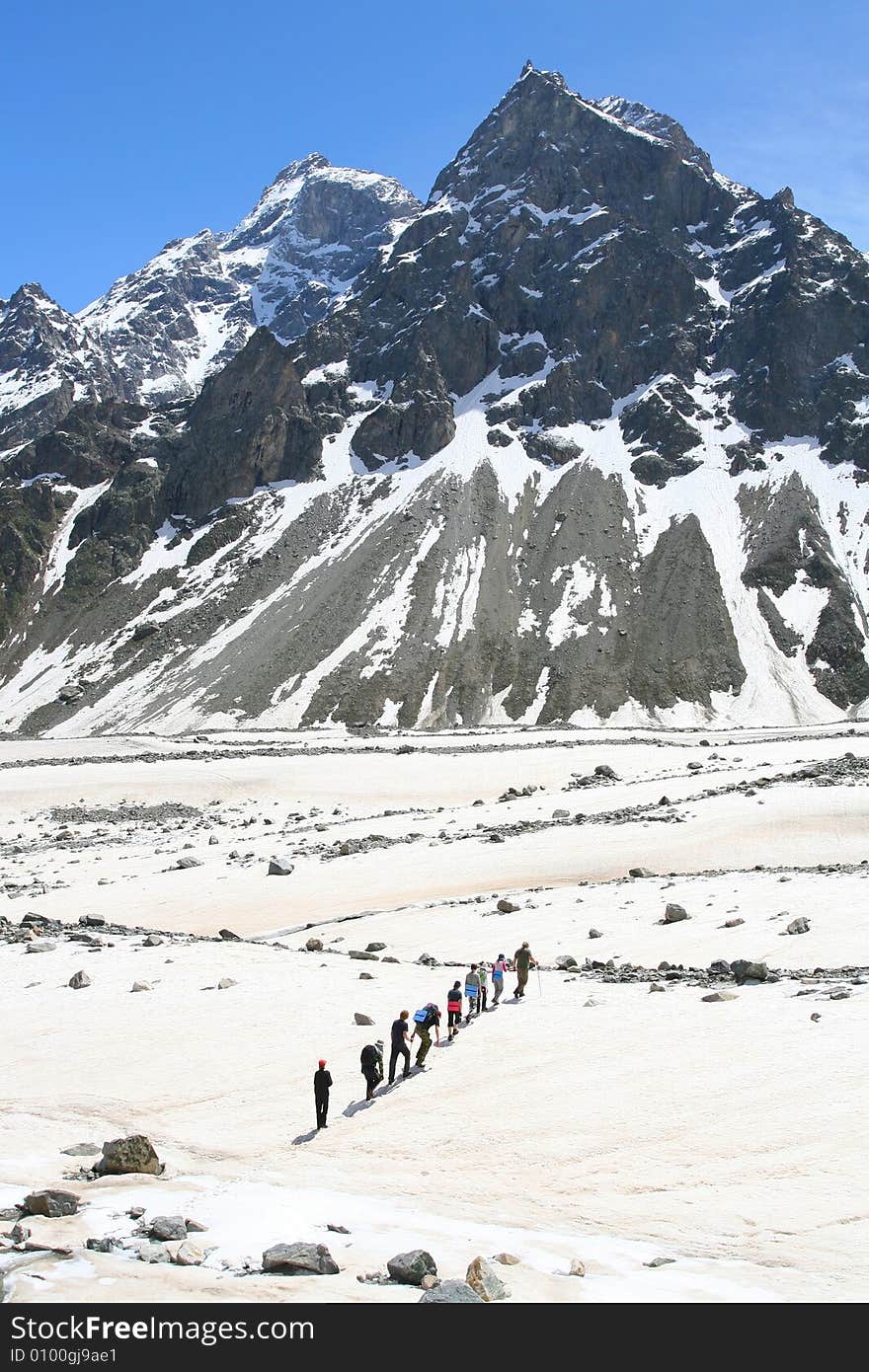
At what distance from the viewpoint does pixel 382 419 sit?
153 meters

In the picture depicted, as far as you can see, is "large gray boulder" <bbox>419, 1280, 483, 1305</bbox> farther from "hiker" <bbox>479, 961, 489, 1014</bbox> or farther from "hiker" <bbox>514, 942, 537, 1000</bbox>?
"hiker" <bbox>514, 942, 537, 1000</bbox>

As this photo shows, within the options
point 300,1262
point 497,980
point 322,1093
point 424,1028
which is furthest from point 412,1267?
point 497,980

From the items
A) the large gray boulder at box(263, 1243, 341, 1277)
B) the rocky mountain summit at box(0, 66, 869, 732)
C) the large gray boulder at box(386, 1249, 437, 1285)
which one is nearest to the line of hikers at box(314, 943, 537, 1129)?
the large gray boulder at box(263, 1243, 341, 1277)

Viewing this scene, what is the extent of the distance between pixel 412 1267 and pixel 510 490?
132411 mm

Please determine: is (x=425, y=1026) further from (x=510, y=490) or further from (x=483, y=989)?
(x=510, y=490)

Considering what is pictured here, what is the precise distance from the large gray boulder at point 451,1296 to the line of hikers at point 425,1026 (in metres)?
5.27

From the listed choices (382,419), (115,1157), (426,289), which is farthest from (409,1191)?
(426,289)

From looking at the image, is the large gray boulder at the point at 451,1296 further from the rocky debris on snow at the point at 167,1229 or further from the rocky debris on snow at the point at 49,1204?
the rocky debris on snow at the point at 49,1204

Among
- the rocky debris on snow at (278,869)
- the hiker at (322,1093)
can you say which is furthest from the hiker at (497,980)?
the rocky debris on snow at (278,869)

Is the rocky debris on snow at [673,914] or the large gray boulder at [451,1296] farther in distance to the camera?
the rocky debris on snow at [673,914]

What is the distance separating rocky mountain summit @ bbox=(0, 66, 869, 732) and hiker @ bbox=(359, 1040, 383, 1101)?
288 feet

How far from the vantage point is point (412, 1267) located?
28.8 ft

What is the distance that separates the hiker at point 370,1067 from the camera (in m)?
14.3

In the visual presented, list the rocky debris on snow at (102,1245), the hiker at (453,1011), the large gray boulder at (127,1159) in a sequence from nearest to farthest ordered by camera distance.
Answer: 1. the rocky debris on snow at (102,1245)
2. the large gray boulder at (127,1159)
3. the hiker at (453,1011)
